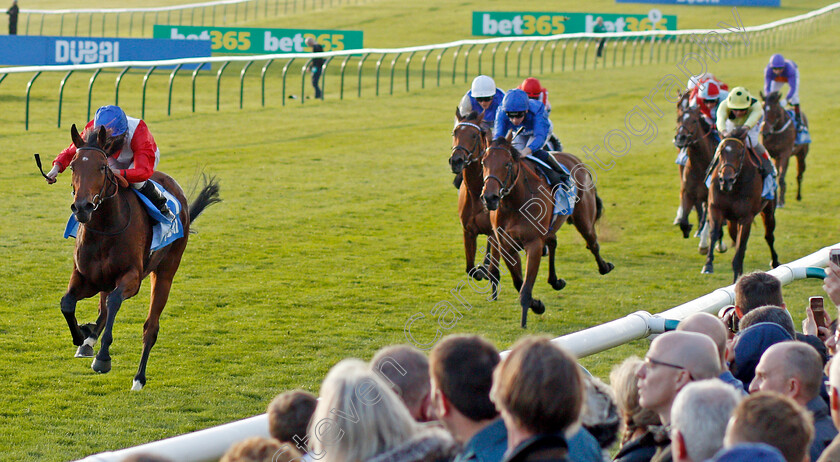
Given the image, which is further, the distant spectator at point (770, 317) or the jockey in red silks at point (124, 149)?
the jockey in red silks at point (124, 149)

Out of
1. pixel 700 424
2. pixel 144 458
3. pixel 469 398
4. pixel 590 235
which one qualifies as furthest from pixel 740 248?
pixel 144 458

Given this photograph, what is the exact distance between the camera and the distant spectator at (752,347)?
4125 mm

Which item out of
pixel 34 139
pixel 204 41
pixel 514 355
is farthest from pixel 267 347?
pixel 204 41

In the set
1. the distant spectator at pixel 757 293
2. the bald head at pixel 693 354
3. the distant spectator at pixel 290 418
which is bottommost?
the distant spectator at pixel 757 293

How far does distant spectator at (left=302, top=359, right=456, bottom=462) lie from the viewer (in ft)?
7.72

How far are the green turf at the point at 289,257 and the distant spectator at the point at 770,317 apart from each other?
8.79ft

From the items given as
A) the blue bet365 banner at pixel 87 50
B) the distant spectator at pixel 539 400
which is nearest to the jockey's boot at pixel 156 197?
the distant spectator at pixel 539 400

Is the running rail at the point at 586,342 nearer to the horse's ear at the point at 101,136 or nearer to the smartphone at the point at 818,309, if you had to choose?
the smartphone at the point at 818,309

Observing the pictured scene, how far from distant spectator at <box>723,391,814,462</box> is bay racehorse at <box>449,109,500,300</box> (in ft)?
18.1

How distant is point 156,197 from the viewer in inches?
265

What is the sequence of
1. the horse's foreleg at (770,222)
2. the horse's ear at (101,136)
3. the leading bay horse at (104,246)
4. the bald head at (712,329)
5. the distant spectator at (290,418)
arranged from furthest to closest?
1. the horse's foreleg at (770,222)
2. the horse's ear at (101,136)
3. the leading bay horse at (104,246)
4. the bald head at (712,329)
5. the distant spectator at (290,418)

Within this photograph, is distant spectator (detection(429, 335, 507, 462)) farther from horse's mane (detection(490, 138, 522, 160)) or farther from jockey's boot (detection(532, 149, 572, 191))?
jockey's boot (detection(532, 149, 572, 191))

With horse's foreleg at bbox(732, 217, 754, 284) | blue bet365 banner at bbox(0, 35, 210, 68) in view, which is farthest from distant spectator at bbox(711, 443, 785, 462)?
blue bet365 banner at bbox(0, 35, 210, 68)

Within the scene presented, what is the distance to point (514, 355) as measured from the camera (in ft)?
8.09
